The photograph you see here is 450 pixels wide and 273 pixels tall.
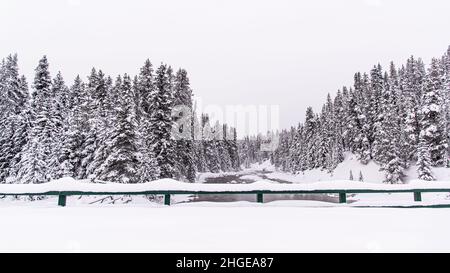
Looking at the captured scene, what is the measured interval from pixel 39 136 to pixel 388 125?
48.8 m

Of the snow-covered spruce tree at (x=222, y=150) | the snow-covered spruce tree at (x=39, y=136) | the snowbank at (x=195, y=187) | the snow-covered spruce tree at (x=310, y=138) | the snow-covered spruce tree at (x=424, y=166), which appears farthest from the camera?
the snow-covered spruce tree at (x=222, y=150)

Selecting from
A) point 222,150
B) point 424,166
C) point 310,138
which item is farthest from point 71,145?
point 310,138

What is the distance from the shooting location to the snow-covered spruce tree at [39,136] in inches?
1282

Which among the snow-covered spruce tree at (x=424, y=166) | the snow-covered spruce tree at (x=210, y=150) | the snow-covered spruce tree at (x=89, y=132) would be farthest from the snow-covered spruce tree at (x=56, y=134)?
the snow-covered spruce tree at (x=210, y=150)

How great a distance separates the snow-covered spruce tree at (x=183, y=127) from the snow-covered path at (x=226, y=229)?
24.6m

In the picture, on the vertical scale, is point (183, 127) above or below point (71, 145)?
above

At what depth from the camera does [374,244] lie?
21.2ft

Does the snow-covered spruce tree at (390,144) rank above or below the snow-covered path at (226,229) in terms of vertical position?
above

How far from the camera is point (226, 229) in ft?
25.5

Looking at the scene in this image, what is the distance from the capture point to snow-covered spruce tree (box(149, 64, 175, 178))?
3180cm

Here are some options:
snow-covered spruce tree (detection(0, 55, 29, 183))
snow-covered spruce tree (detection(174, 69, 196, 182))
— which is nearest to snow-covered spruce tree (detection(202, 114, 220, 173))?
snow-covered spruce tree (detection(174, 69, 196, 182))

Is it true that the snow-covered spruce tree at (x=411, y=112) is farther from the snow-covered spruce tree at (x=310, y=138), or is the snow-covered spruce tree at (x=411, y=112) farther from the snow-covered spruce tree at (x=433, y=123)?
the snow-covered spruce tree at (x=310, y=138)

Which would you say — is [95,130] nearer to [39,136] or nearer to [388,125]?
[39,136]
